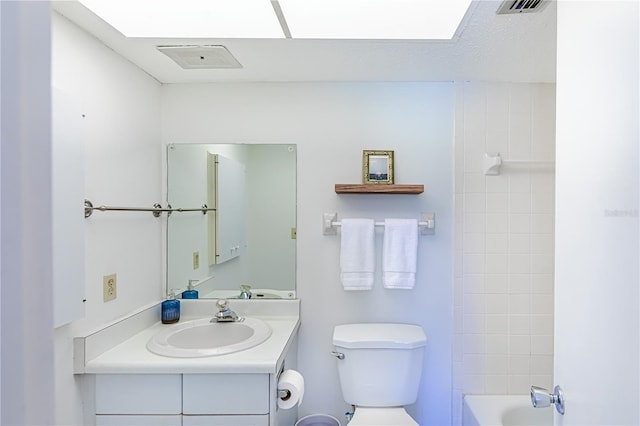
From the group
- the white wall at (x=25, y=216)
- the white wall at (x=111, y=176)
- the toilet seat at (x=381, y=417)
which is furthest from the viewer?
the toilet seat at (x=381, y=417)

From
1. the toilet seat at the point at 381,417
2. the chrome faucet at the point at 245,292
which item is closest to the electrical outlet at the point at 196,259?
the chrome faucet at the point at 245,292

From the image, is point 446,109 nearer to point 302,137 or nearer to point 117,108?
point 302,137

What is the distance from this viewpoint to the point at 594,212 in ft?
2.70

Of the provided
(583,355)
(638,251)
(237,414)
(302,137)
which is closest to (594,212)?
(638,251)

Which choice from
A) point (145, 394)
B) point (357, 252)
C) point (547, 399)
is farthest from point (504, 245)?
point (145, 394)

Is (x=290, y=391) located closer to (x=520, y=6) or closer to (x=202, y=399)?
(x=202, y=399)

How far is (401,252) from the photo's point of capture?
2.02 meters

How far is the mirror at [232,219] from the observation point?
2.13m

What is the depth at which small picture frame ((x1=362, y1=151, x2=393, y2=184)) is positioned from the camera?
2086mm

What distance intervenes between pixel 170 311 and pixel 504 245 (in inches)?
69.5

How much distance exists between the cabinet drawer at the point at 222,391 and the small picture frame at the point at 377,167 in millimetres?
1109

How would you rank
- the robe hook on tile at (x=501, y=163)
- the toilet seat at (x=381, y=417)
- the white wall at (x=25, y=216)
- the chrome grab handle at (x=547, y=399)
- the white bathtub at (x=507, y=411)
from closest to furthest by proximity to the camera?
1. the white wall at (x=25, y=216)
2. the chrome grab handle at (x=547, y=399)
3. the toilet seat at (x=381, y=417)
4. the white bathtub at (x=507, y=411)
5. the robe hook on tile at (x=501, y=163)

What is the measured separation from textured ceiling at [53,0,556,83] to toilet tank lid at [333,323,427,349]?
4.23 ft

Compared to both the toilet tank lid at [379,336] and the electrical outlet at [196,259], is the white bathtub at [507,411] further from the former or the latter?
the electrical outlet at [196,259]
